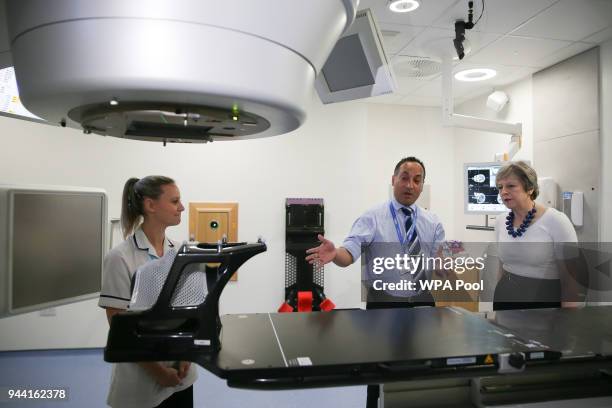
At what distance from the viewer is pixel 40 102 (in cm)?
46

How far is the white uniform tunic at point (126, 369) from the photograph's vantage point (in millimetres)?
1298

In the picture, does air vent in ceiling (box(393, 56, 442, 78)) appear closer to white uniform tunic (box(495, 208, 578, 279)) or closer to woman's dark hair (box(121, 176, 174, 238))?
white uniform tunic (box(495, 208, 578, 279))

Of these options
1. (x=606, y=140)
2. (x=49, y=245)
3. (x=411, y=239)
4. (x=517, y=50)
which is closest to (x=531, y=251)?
(x=411, y=239)

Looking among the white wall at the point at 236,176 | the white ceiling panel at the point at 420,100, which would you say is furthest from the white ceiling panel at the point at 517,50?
the white wall at the point at 236,176

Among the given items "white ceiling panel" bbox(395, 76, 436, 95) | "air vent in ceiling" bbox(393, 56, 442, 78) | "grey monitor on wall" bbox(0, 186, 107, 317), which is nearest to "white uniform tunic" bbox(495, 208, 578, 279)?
"air vent in ceiling" bbox(393, 56, 442, 78)

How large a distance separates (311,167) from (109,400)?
2.70 meters

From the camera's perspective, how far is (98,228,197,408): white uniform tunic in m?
1.30

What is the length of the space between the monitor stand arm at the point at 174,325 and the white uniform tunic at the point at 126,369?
0.54m

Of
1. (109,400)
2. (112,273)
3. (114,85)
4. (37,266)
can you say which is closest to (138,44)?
(114,85)

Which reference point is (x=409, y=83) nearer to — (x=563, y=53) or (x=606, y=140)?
(x=563, y=53)

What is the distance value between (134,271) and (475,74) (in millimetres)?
3408

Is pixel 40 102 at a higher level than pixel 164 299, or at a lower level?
higher

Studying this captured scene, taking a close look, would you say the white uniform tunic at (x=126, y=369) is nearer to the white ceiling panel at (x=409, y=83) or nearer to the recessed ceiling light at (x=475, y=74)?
the white ceiling panel at (x=409, y=83)

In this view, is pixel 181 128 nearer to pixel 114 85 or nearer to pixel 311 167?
pixel 114 85
